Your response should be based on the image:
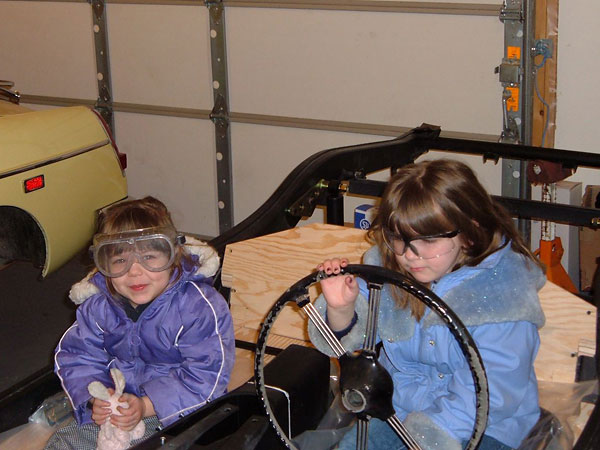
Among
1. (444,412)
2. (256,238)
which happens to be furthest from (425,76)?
(444,412)

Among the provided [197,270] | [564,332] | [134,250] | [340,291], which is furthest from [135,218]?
[564,332]

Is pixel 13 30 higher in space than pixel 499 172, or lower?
higher

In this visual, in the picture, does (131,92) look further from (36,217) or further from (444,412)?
(444,412)

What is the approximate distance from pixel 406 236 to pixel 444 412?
404 millimetres

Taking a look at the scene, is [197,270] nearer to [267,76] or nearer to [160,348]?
[160,348]

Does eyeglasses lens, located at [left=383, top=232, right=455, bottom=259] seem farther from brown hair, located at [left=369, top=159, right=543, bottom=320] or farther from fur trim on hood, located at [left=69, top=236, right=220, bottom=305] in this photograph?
fur trim on hood, located at [left=69, top=236, right=220, bottom=305]

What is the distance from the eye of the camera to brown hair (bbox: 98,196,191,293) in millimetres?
2258

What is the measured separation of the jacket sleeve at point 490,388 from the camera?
1816mm

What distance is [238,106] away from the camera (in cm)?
566

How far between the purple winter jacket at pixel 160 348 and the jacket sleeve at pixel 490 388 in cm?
67

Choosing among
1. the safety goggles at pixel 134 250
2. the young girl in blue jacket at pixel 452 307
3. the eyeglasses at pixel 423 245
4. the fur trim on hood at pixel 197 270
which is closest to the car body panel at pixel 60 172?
the fur trim on hood at pixel 197 270

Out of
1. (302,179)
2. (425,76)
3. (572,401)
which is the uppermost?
(425,76)

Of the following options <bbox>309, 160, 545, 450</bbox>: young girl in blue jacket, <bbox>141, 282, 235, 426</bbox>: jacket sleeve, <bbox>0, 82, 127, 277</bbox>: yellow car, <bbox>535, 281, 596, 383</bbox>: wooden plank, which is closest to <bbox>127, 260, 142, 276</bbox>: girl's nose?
<bbox>141, 282, 235, 426</bbox>: jacket sleeve

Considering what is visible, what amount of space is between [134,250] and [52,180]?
5.37 feet
